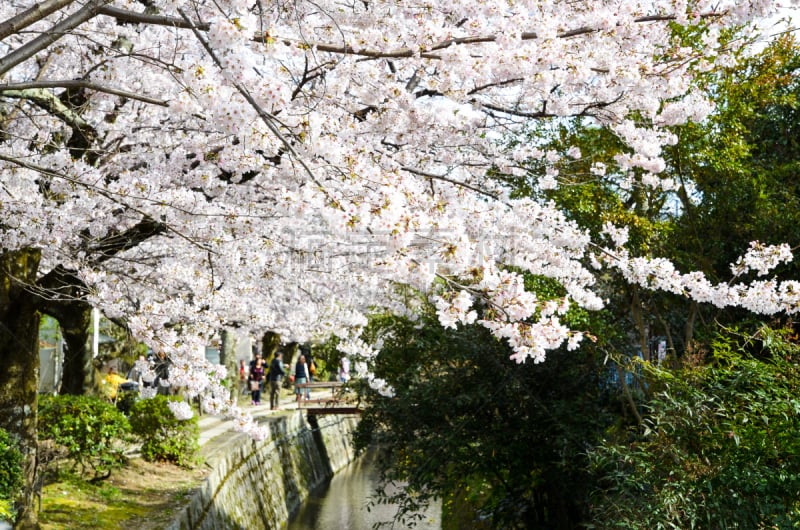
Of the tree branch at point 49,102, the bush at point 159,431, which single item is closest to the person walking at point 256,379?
the bush at point 159,431

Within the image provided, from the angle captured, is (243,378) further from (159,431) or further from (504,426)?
(504,426)

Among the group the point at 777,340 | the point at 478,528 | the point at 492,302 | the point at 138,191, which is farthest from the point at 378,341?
the point at 492,302

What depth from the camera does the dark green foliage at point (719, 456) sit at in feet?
13.6

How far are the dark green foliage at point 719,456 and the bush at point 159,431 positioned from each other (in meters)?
6.86

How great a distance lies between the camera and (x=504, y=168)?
22.7 feet

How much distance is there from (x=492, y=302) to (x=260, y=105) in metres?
1.30

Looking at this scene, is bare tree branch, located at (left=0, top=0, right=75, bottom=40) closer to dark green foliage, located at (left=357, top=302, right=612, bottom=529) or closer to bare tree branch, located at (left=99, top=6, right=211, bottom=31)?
bare tree branch, located at (left=99, top=6, right=211, bottom=31)

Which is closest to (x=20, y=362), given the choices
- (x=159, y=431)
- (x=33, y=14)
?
(x=159, y=431)

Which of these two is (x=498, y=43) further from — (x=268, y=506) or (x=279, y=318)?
(x=279, y=318)

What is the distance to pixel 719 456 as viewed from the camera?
4547 mm

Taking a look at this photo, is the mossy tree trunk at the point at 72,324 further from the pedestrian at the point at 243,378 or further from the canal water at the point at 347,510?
the pedestrian at the point at 243,378

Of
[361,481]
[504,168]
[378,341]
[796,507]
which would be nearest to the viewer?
[796,507]

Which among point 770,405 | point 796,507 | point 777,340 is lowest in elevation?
point 796,507

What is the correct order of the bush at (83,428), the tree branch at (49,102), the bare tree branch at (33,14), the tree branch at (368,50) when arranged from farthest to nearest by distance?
the bush at (83,428)
the tree branch at (49,102)
the tree branch at (368,50)
the bare tree branch at (33,14)
